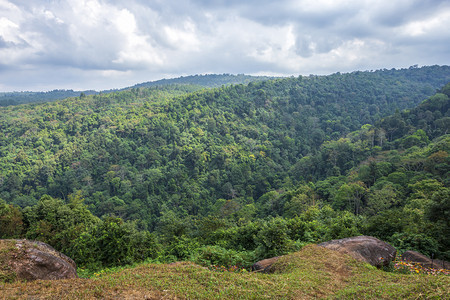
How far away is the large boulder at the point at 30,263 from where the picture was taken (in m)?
7.22

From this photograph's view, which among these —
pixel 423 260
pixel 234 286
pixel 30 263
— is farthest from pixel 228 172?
pixel 234 286

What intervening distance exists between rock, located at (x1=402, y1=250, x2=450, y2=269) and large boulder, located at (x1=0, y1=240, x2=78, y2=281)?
1203 centimetres

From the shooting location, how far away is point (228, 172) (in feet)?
214

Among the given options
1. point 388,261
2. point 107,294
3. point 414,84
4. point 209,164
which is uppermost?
point 414,84

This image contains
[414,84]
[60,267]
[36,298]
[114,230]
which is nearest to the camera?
[36,298]

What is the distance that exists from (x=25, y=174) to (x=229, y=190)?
46.4 meters

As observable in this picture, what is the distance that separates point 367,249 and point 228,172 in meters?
56.2

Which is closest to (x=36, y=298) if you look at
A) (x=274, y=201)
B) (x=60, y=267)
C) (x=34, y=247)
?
(x=60, y=267)

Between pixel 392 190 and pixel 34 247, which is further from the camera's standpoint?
pixel 392 190

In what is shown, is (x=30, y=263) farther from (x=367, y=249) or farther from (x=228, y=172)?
(x=228, y=172)

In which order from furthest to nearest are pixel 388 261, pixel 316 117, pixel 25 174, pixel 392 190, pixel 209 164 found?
pixel 316 117 < pixel 209 164 < pixel 25 174 < pixel 392 190 < pixel 388 261

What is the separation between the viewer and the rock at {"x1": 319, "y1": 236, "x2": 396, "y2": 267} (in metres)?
8.91

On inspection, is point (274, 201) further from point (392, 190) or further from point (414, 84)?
point (414, 84)

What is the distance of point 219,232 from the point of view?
15.3 meters
